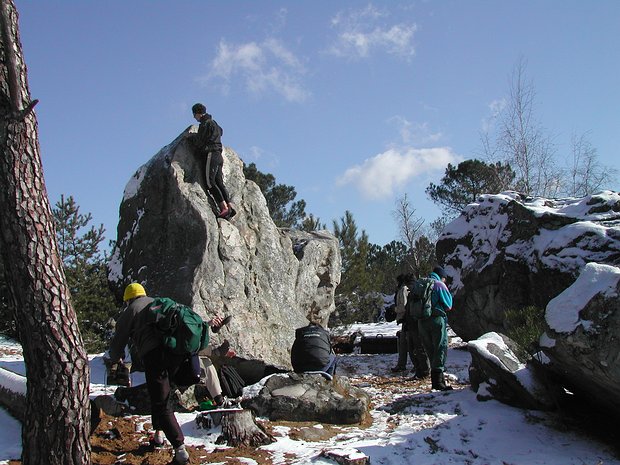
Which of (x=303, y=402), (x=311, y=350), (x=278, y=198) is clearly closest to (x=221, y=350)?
(x=311, y=350)

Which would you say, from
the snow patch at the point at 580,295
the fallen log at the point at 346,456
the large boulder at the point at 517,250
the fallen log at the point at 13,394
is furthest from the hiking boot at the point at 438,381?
the fallen log at the point at 13,394

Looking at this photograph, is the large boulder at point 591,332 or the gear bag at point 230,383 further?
the gear bag at point 230,383

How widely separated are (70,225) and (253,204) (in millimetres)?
8833

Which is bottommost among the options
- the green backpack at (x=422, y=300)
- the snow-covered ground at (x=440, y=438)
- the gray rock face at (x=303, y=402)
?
the snow-covered ground at (x=440, y=438)

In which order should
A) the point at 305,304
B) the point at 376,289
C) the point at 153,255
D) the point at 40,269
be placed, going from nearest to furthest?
1. the point at 40,269
2. the point at 153,255
3. the point at 305,304
4. the point at 376,289

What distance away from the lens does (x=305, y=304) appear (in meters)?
10.2

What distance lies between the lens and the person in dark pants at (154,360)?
444cm

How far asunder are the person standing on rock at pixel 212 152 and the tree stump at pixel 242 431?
3950 millimetres

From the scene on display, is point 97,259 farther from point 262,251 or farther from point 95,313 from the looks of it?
point 262,251

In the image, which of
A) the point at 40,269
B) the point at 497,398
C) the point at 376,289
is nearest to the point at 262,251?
the point at 497,398

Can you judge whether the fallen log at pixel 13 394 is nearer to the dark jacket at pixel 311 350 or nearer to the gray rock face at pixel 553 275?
the dark jacket at pixel 311 350

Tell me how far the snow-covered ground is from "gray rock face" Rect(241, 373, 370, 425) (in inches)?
7.2

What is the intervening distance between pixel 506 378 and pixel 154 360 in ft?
12.6

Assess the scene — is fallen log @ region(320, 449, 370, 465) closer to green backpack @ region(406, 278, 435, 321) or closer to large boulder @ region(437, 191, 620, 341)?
green backpack @ region(406, 278, 435, 321)
